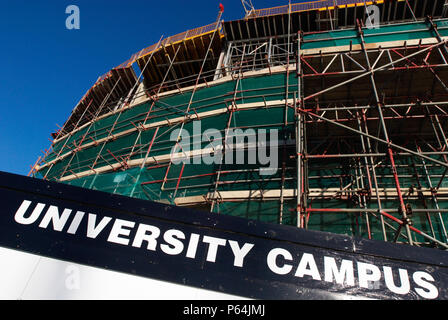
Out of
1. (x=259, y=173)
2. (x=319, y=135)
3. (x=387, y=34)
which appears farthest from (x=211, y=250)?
(x=387, y=34)

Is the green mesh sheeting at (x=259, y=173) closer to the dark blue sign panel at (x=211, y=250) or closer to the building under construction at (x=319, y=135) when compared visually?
the building under construction at (x=319, y=135)

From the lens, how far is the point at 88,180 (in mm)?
9609

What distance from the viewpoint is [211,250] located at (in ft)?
10.3

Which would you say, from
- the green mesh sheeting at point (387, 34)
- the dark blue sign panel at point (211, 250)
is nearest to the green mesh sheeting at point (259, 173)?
the green mesh sheeting at point (387, 34)

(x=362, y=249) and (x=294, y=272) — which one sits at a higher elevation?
(x=362, y=249)

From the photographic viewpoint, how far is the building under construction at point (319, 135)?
774cm

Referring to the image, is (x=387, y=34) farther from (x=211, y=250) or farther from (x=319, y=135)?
(x=211, y=250)

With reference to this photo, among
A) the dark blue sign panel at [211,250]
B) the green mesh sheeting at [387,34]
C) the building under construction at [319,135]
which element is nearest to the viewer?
the dark blue sign panel at [211,250]

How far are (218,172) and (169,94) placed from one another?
273 inches

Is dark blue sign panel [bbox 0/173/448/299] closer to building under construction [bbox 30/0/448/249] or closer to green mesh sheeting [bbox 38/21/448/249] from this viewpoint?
building under construction [bbox 30/0/448/249]

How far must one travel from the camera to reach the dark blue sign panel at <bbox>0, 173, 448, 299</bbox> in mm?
2896

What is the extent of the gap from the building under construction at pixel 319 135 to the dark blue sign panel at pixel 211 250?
265 cm
